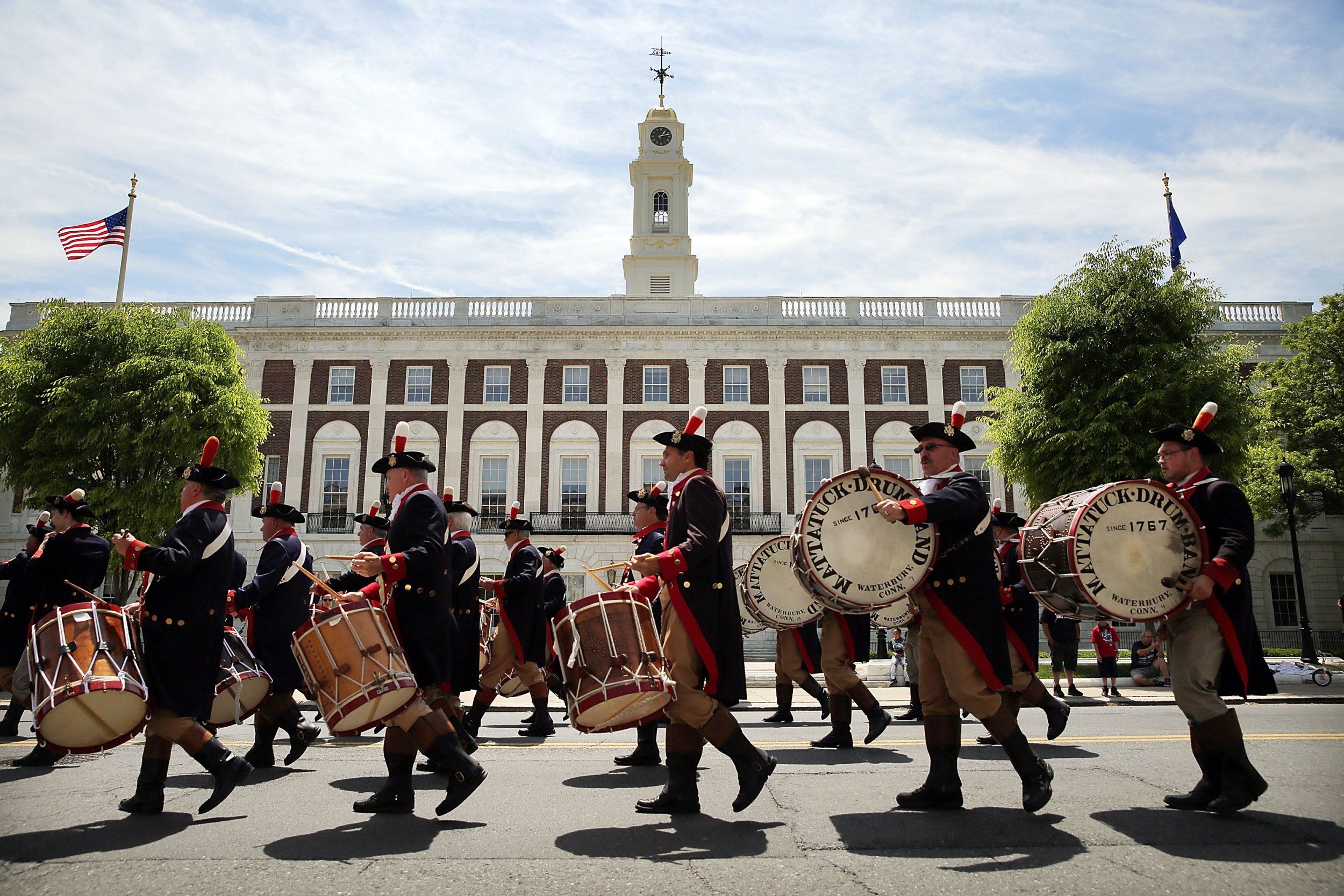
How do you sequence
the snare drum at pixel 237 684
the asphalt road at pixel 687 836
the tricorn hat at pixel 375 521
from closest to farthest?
the asphalt road at pixel 687 836 < the snare drum at pixel 237 684 < the tricorn hat at pixel 375 521

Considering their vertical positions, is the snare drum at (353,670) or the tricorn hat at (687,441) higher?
the tricorn hat at (687,441)

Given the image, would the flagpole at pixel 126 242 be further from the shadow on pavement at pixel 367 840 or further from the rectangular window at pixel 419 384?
the shadow on pavement at pixel 367 840

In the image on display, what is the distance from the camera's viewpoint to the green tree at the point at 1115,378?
90.0ft

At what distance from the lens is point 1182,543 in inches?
237

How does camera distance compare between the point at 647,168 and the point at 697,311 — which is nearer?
the point at 697,311

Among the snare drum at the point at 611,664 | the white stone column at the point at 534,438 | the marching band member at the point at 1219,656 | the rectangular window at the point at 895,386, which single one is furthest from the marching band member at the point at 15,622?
the rectangular window at the point at 895,386

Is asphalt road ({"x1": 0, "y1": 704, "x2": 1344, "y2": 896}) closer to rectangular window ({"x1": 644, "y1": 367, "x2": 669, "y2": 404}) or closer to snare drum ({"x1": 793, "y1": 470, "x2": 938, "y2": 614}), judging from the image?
snare drum ({"x1": 793, "y1": 470, "x2": 938, "y2": 614})

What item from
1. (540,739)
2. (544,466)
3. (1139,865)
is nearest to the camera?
(1139,865)

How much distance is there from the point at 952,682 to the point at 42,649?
5581mm

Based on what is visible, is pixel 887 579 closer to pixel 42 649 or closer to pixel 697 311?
pixel 42 649

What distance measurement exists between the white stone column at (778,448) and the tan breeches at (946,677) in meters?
35.1

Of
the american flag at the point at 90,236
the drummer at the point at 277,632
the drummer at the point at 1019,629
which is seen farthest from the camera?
the american flag at the point at 90,236

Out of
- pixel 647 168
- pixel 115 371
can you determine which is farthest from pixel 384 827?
pixel 647 168

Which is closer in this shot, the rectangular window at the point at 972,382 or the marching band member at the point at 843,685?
the marching band member at the point at 843,685
